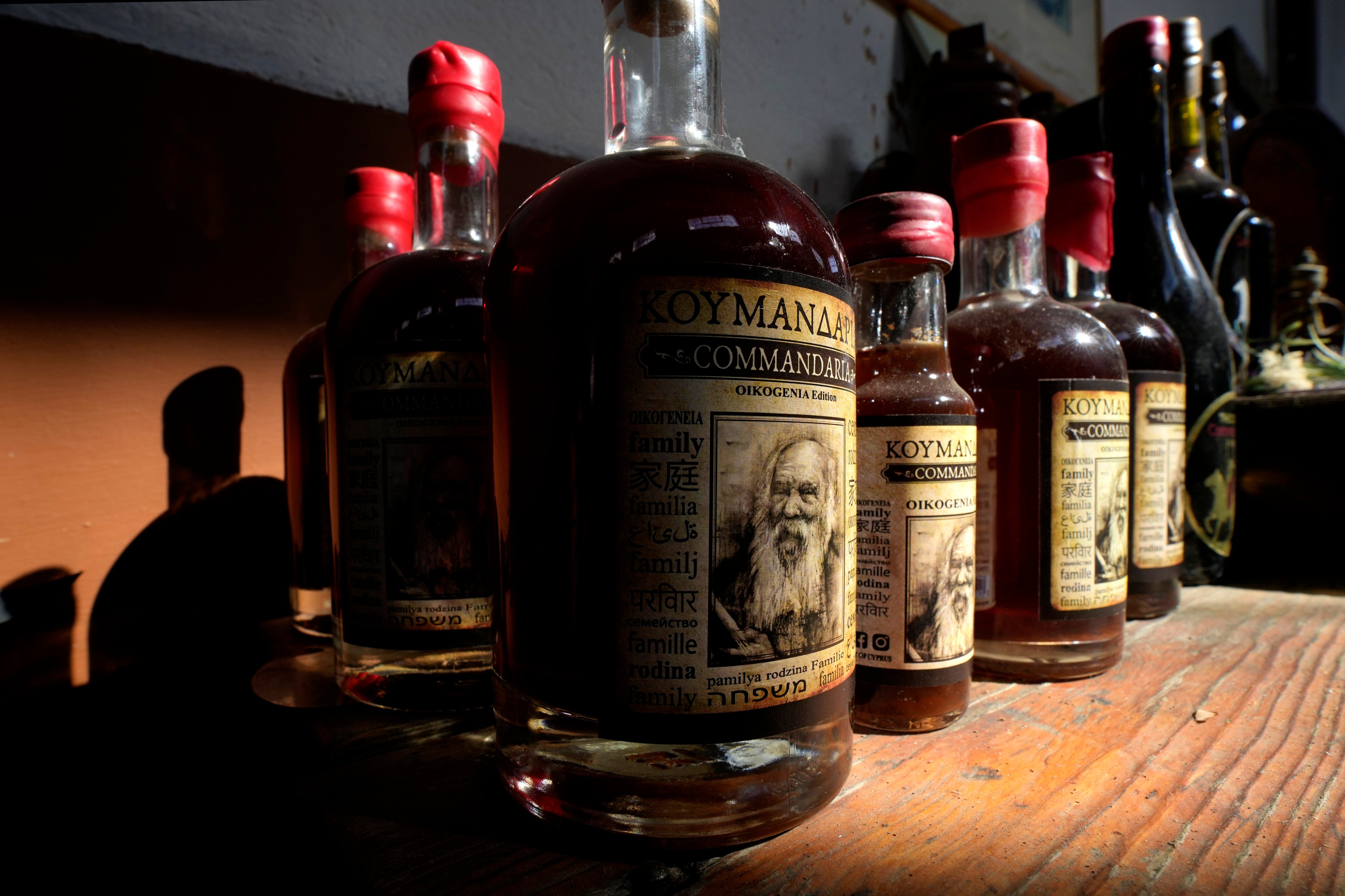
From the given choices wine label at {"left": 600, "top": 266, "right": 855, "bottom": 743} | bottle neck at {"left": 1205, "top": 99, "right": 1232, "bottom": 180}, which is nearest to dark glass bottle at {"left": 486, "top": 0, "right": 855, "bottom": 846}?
wine label at {"left": 600, "top": 266, "right": 855, "bottom": 743}

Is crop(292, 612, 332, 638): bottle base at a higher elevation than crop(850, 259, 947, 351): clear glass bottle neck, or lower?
lower

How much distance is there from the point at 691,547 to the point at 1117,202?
719mm

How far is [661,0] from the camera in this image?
34cm

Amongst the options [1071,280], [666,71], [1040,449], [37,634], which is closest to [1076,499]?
[1040,449]

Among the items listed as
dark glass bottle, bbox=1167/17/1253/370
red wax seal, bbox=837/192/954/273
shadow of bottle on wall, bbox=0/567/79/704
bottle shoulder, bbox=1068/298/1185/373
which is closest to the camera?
red wax seal, bbox=837/192/954/273

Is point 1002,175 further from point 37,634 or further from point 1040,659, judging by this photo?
point 37,634

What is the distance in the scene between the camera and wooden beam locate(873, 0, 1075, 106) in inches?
38.0

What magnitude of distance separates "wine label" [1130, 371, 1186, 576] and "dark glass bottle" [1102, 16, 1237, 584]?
163mm

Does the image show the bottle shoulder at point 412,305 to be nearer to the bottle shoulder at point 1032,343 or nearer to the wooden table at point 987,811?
the wooden table at point 987,811

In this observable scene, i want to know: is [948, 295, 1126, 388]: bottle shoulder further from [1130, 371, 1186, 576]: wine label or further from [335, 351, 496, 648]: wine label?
[335, 351, 496, 648]: wine label

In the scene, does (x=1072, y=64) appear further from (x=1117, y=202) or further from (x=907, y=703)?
Result: (x=907, y=703)

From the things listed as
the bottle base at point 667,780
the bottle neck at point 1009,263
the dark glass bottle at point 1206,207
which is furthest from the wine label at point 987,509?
the dark glass bottle at point 1206,207

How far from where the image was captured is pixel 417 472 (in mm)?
392

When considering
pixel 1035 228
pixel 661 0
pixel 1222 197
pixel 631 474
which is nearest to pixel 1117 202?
pixel 1222 197
